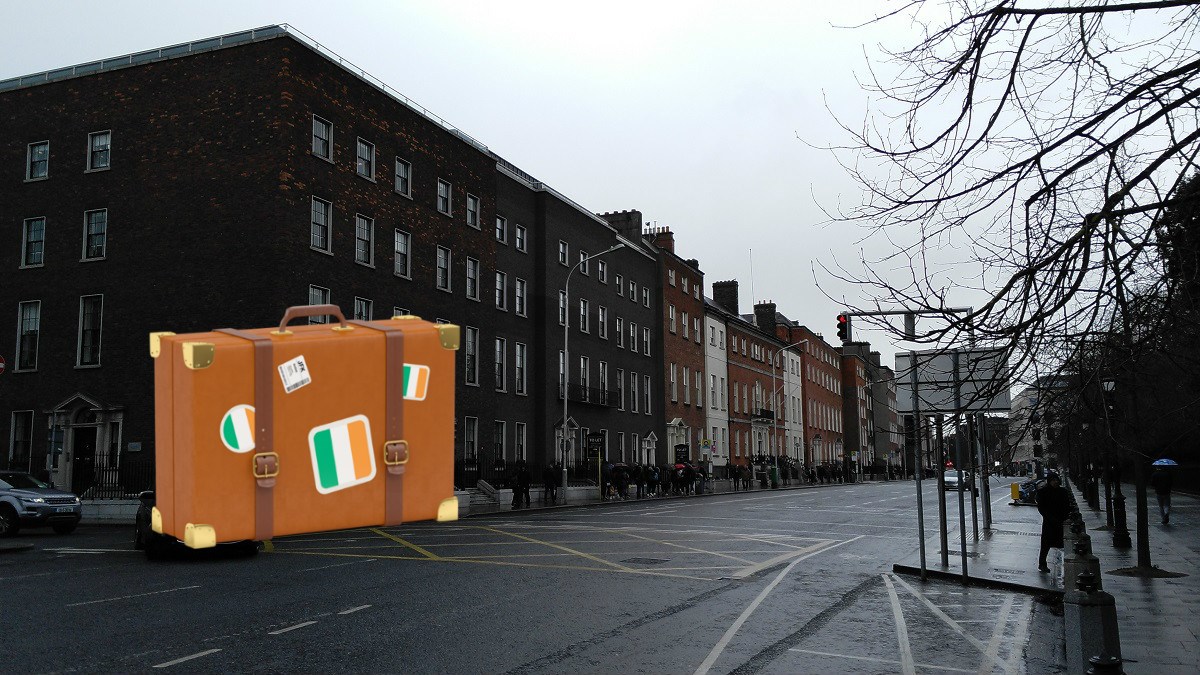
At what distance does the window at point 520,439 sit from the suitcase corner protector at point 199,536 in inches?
1797

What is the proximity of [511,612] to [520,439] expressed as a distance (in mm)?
35273

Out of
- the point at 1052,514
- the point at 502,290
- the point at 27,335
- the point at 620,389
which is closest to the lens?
the point at 1052,514

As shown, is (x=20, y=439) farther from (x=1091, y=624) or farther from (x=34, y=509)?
(x=1091, y=624)

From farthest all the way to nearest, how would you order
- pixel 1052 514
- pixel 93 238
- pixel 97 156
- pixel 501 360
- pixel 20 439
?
pixel 501 360 < pixel 20 439 < pixel 97 156 < pixel 93 238 < pixel 1052 514

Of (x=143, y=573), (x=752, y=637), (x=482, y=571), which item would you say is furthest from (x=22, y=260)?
(x=752, y=637)

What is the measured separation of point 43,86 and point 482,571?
2623 cm

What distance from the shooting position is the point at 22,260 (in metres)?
33.5

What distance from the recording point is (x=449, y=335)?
1396 millimetres

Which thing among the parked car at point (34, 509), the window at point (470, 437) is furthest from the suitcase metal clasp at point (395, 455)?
the window at point (470, 437)

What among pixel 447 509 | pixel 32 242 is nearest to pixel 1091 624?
pixel 447 509

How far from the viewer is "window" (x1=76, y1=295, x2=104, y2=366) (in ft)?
97.8

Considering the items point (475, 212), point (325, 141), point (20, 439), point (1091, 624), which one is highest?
point (325, 141)

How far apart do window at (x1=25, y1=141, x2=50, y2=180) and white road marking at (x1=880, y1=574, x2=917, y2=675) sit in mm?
32394

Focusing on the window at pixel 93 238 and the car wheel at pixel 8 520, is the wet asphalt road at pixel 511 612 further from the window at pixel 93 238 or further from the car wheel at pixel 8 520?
the window at pixel 93 238
